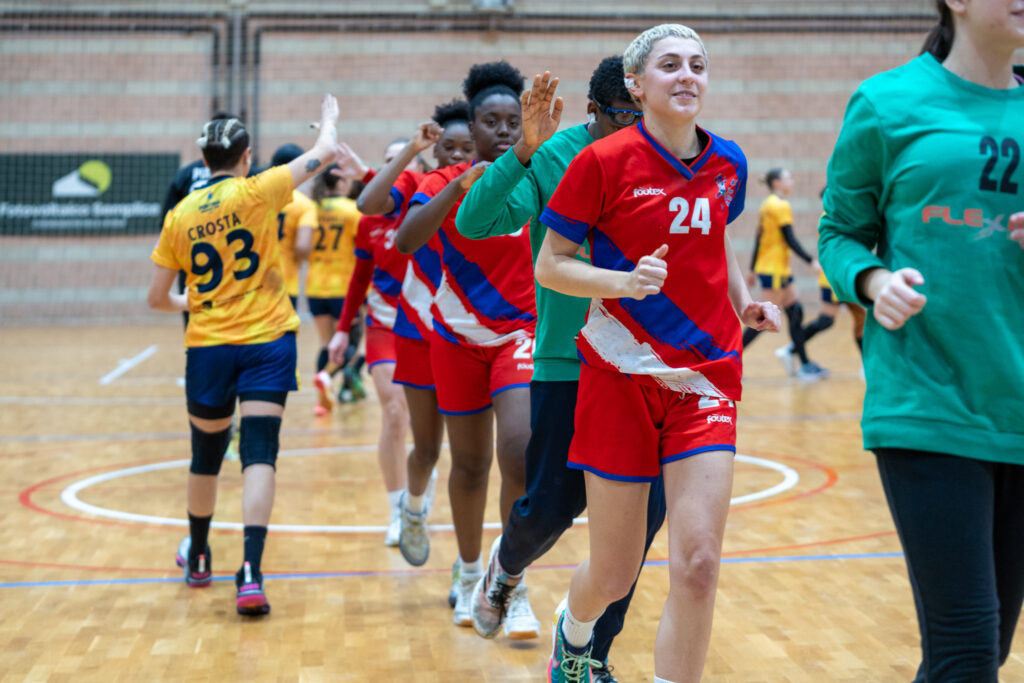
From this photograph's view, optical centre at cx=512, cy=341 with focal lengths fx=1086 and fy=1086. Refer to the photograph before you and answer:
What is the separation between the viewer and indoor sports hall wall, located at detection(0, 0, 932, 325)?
55.9 ft

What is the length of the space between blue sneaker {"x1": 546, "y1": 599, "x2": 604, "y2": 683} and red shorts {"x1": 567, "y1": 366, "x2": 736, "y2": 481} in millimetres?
598

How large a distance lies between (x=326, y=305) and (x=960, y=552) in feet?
24.9

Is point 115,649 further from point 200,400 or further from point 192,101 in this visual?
point 192,101

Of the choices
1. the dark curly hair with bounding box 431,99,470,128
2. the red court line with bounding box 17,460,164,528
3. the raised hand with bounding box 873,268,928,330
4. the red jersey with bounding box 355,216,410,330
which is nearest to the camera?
the raised hand with bounding box 873,268,928,330

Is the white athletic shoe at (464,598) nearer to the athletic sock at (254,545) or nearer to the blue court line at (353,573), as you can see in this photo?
the blue court line at (353,573)

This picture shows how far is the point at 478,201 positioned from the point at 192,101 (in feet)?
50.9

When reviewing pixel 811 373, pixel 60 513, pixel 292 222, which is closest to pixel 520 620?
pixel 60 513

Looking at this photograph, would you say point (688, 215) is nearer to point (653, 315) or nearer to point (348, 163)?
point (653, 315)

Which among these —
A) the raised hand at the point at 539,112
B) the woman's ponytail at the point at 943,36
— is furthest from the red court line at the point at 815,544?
the woman's ponytail at the point at 943,36

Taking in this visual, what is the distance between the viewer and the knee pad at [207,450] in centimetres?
438

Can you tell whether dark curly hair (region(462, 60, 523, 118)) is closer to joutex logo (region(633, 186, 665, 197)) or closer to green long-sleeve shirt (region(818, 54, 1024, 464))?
joutex logo (region(633, 186, 665, 197))

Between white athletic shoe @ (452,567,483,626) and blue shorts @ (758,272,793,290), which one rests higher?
blue shorts @ (758,272,793,290)

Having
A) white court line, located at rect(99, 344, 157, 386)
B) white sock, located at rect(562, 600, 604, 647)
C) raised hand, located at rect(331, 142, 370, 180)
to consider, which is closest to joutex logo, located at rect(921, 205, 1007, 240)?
white sock, located at rect(562, 600, 604, 647)

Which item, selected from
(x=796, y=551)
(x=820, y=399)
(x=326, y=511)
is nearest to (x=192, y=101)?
(x=820, y=399)
